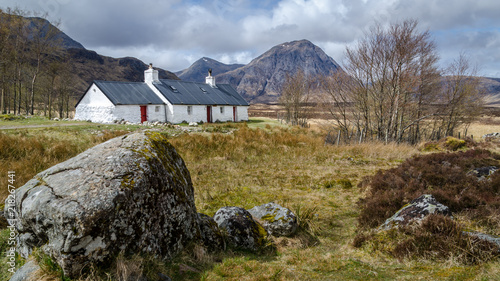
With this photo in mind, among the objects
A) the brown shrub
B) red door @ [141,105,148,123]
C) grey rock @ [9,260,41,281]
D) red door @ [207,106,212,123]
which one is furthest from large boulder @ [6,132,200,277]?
red door @ [207,106,212,123]

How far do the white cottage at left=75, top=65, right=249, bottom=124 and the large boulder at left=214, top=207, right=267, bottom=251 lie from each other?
31.2 meters

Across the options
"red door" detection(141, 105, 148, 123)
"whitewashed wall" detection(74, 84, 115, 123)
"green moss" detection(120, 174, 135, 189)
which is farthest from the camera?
"red door" detection(141, 105, 148, 123)

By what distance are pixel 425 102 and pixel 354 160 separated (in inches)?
681

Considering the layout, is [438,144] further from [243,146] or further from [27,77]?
[27,77]

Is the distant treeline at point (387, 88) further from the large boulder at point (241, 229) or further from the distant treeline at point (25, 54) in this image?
the distant treeline at point (25, 54)

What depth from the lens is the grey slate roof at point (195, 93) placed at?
128ft

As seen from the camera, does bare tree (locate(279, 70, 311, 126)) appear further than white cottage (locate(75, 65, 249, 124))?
Yes

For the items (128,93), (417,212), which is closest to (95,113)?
(128,93)

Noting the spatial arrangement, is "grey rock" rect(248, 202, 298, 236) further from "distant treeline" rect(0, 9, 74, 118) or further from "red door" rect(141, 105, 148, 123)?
"distant treeline" rect(0, 9, 74, 118)

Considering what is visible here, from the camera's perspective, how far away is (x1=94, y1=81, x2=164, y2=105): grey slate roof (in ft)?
112

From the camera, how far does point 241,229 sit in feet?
18.4

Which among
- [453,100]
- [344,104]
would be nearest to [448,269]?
[344,104]

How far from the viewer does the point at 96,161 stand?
13.4 feet

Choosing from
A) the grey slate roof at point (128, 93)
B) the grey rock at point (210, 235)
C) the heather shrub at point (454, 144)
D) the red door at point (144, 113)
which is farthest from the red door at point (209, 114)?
the grey rock at point (210, 235)
